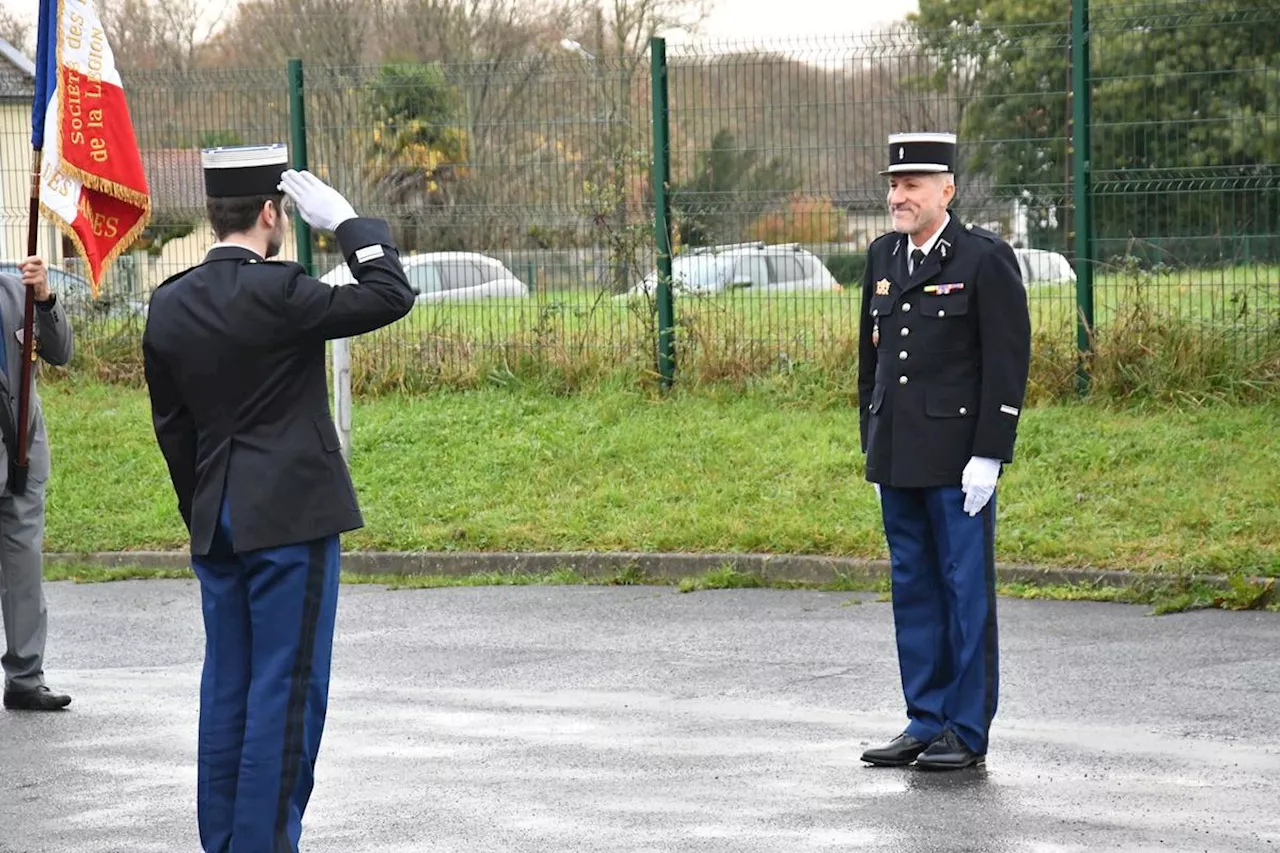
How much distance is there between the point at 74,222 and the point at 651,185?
7.17 m

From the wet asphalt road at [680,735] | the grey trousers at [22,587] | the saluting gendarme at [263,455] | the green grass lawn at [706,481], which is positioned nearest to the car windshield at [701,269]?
the green grass lawn at [706,481]

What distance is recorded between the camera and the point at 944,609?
21.8ft

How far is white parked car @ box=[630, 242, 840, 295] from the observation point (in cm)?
1372

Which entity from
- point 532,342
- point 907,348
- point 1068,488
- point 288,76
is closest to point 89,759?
point 907,348

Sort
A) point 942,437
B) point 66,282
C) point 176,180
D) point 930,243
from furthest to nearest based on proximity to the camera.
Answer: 1. point 66,282
2. point 176,180
3. point 930,243
4. point 942,437

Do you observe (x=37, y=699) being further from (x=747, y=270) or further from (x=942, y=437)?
(x=747, y=270)

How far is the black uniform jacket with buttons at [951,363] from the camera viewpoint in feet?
21.0

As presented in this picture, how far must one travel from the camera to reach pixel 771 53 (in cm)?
1382

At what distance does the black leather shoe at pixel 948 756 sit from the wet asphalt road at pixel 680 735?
2.7 inches

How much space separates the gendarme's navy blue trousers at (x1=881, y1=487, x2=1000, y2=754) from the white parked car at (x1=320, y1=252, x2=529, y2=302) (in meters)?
8.29

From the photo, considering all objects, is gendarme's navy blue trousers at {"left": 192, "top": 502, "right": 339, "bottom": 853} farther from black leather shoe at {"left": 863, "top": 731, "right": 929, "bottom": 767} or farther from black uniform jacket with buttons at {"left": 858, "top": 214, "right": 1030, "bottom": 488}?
black uniform jacket with buttons at {"left": 858, "top": 214, "right": 1030, "bottom": 488}

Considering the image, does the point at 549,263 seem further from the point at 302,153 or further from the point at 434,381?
the point at 302,153

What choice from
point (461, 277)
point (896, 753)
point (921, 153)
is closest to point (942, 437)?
point (921, 153)

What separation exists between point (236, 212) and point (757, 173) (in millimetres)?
9358
